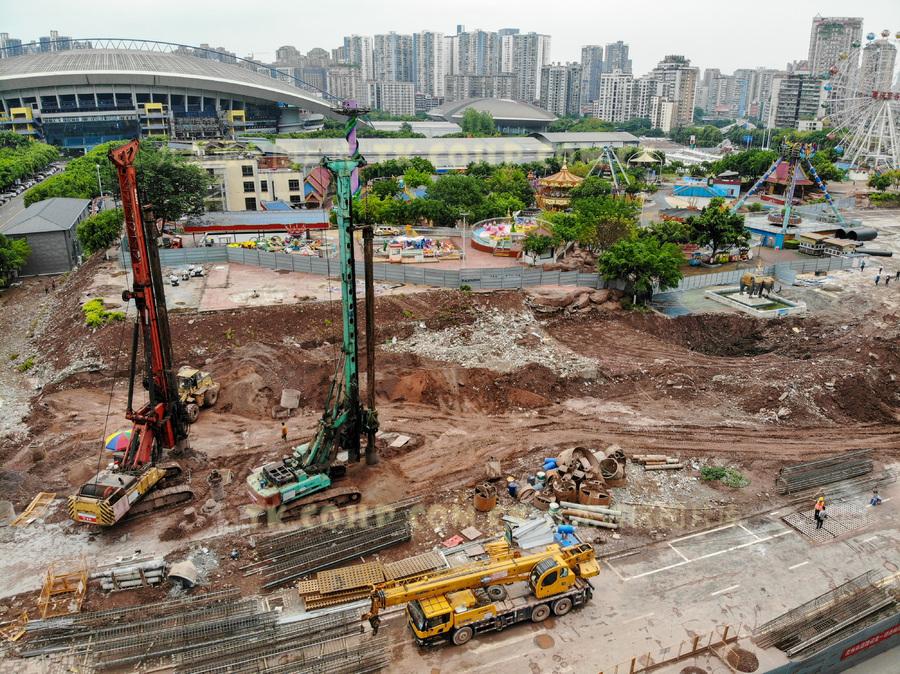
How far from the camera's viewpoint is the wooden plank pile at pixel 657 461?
78.8 feet

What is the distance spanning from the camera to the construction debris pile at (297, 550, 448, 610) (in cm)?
1720

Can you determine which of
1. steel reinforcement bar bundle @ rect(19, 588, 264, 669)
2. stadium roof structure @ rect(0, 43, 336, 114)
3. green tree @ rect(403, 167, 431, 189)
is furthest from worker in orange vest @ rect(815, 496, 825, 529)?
stadium roof structure @ rect(0, 43, 336, 114)

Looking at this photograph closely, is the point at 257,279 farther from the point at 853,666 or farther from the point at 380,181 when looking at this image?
the point at 853,666

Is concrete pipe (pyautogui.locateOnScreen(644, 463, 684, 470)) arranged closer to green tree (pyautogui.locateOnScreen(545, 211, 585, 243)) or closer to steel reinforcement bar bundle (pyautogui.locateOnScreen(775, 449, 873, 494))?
steel reinforcement bar bundle (pyautogui.locateOnScreen(775, 449, 873, 494))

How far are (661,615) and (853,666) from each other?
15.7 feet

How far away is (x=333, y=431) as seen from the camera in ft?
72.1

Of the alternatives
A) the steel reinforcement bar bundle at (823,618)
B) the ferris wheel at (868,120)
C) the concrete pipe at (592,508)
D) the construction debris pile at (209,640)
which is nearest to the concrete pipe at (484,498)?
the concrete pipe at (592,508)

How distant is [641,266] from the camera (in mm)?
39656

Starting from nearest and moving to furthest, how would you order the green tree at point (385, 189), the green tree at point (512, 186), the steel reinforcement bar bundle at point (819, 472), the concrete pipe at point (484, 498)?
the concrete pipe at point (484, 498)
the steel reinforcement bar bundle at point (819, 472)
the green tree at point (385, 189)
the green tree at point (512, 186)

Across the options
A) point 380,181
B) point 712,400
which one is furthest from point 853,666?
point 380,181

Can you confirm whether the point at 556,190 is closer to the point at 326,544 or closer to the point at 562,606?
the point at 326,544

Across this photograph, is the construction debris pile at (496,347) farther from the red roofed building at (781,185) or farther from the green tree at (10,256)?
the red roofed building at (781,185)

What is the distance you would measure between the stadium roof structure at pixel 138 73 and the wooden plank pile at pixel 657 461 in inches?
3648

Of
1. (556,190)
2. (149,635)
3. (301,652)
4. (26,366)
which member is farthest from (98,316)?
(556,190)
